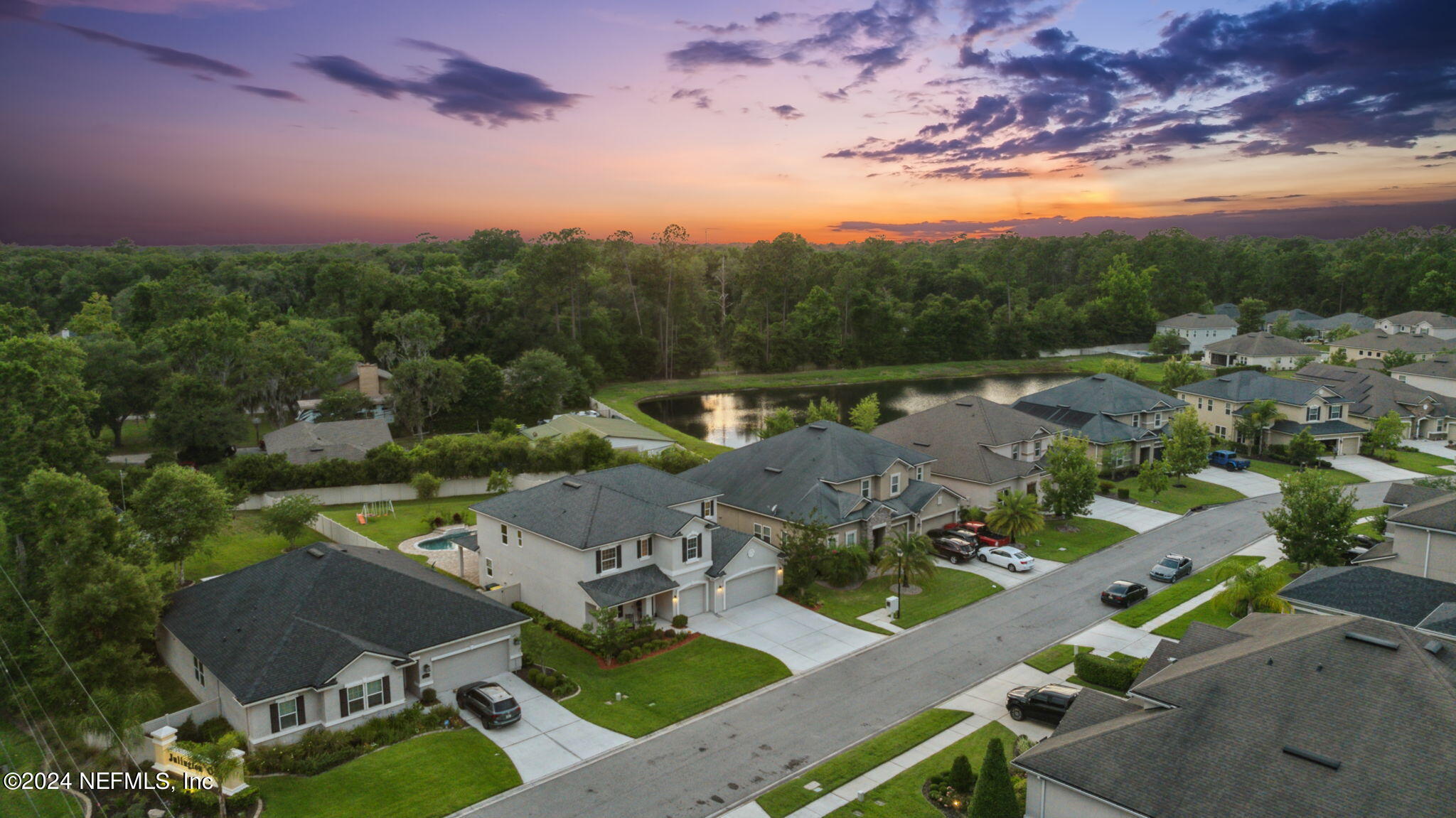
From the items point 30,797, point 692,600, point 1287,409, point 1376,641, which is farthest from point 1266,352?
point 30,797

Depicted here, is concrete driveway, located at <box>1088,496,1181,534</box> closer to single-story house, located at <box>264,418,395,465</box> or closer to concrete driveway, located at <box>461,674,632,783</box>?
concrete driveway, located at <box>461,674,632,783</box>

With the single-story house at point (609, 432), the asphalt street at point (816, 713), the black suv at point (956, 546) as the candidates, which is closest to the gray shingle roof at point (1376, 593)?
the asphalt street at point (816, 713)

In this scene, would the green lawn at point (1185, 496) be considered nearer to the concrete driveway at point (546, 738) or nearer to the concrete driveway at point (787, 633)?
the concrete driveway at point (787, 633)

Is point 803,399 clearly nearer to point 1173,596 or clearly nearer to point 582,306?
point 582,306

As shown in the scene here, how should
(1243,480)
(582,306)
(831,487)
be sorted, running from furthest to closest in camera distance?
(582,306)
(1243,480)
(831,487)

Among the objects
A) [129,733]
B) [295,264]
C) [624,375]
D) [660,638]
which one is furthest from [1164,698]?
[295,264]

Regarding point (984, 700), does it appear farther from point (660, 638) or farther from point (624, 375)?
point (624, 375)

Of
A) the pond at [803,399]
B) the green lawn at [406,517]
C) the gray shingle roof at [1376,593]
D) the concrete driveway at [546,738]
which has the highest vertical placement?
the gray shingle roof at [1376,593]

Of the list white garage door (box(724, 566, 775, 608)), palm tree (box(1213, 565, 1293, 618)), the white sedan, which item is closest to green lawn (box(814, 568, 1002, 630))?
the white sedan
